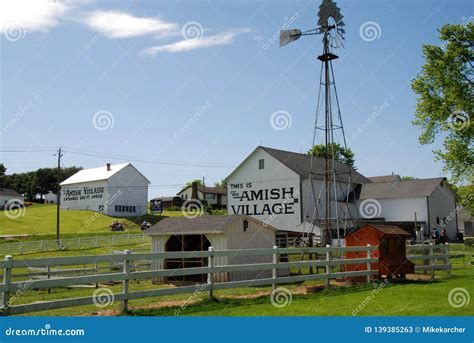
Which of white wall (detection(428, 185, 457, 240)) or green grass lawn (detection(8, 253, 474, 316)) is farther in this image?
white wall (detection(428, 185, 457, 240))

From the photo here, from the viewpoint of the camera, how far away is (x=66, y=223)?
221 ft

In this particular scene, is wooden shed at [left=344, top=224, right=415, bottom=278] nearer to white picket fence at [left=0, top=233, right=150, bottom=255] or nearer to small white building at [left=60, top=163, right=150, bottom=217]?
white picket fence at [left=0, top=233, right=150, bottom=255]

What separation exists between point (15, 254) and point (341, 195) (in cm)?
3108

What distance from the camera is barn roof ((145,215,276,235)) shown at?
73.4 ft

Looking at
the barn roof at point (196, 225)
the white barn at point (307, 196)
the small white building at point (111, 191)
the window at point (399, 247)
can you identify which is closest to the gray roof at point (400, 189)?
the white barn at point (307, 196)

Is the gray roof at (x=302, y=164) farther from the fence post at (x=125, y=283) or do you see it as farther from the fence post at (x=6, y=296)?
the fence post at (x=6, y=296)

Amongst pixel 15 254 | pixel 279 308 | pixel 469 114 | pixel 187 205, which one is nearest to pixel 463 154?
pixel 469 114

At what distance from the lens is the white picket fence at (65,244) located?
43031 mm

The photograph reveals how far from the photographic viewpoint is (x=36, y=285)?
9797 millimetres

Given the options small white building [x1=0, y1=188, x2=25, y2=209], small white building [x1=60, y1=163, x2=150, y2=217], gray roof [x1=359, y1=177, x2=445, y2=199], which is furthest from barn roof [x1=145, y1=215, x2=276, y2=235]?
small white building [x1=0, y1=188, x2=25, y2=209]

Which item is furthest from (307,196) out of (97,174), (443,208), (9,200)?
(9,200)

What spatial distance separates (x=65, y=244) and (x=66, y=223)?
A: 23.4 metres

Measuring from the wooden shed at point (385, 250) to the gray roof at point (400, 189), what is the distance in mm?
32596

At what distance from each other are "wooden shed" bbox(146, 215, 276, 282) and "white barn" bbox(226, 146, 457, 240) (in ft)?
70.8
